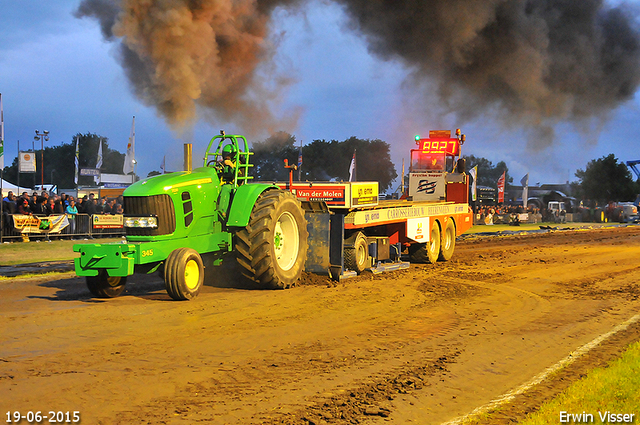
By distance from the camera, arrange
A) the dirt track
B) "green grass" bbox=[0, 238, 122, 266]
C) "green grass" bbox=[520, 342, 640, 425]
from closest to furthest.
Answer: "green grass" bbox=[520, 342, 640, 425] < the dirt track < "green grass" bbox=[0, 238, 122, 266]

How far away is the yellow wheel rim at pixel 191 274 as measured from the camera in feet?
28.9

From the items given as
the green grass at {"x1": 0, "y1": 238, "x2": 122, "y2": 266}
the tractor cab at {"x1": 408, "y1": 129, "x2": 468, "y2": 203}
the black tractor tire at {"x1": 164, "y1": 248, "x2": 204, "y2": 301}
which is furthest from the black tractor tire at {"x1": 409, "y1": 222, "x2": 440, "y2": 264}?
the green grass at {"x1": 0, "y1": 238, "x2": 122, "y2": 266}

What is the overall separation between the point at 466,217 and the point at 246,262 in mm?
10151

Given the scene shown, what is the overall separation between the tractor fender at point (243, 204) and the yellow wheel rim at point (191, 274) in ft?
3.23

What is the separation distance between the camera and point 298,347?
641 cm

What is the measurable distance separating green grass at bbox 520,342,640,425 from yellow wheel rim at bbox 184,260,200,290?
558 cm

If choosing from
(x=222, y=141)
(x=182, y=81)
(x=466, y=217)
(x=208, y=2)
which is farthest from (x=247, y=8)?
(x=466, y=217)

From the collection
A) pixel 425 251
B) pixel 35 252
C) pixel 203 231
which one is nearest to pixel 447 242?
pixel 425 251

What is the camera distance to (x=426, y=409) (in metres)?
A: 4.67

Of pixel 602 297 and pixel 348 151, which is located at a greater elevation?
pixel 348 151

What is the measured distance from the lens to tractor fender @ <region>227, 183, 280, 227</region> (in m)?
9.56

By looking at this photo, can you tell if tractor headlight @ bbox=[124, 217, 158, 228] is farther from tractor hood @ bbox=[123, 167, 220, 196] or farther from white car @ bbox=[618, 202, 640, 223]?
white car @ bbox=[618, 202, 640, 223]

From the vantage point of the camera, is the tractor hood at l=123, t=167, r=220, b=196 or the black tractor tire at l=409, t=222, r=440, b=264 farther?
the black tractor tire at l=409, t=222, r=440, b=264

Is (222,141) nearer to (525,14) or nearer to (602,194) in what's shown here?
(525,14)
